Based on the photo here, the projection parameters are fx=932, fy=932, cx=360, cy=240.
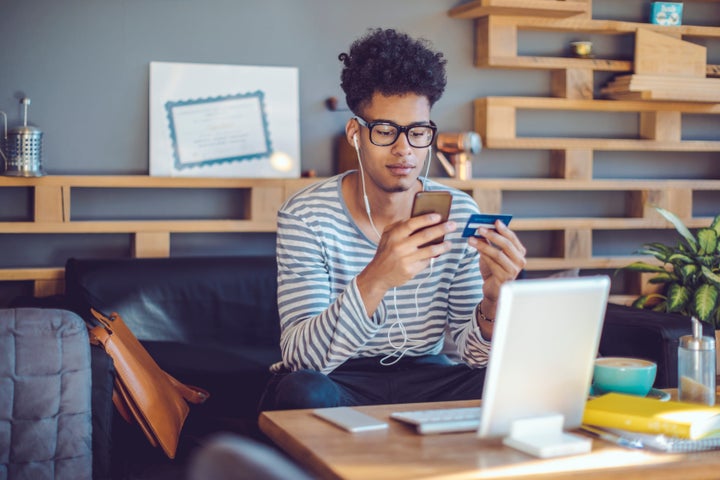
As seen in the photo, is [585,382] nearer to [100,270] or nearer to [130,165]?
[100,270]

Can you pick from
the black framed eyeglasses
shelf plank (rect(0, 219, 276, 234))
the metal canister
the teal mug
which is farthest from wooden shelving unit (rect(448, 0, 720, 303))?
the teal mug

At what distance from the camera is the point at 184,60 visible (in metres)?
3.32

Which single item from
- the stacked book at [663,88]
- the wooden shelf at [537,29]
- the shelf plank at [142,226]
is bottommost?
the shelf plank at [142,226]

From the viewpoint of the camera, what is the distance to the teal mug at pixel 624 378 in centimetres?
171

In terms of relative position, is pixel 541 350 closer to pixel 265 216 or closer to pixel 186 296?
pixel 186 296

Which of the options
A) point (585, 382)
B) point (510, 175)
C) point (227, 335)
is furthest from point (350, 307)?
point (510, 175)

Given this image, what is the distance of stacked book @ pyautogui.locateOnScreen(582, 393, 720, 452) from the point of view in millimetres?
1422

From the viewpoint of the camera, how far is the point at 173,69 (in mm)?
3285

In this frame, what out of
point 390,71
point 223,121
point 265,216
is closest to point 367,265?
point 390,71

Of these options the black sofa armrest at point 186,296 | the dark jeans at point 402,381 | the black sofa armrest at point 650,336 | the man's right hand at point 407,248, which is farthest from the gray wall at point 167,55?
the man's right hand at point 407,248

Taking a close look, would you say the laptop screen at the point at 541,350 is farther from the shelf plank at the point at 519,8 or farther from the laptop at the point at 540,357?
the shelf plank at the point at 519,8

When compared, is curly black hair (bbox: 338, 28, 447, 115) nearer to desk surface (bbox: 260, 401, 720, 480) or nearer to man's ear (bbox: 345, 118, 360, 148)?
man's ear (bbox: 345, 118, 360, 148)

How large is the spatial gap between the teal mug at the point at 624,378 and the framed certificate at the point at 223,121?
73.8 inches

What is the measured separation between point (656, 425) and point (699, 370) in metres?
0.26
